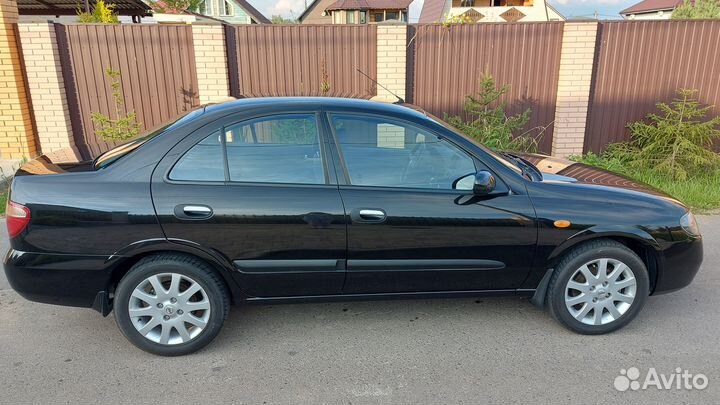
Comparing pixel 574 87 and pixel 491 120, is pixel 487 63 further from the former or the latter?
pixel 574 87

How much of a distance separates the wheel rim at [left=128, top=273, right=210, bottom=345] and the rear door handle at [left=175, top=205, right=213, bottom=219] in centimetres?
37

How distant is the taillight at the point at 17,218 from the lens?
8.73 ft

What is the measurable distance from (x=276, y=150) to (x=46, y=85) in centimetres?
652

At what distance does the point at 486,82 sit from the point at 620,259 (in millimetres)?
4828

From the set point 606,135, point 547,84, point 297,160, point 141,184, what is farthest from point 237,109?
point 606,135

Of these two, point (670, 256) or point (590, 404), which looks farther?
point (670, 256)

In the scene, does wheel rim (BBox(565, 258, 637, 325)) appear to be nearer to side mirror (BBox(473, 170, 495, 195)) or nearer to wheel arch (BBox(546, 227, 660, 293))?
wheel arch (BBox(546, 227, 660, 293))

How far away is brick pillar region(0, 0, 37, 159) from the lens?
7184 mm

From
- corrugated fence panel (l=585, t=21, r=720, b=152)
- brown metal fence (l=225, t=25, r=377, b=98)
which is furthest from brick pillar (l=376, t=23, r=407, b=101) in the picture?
corrugated fence panel (l=585, t=21, r=720, b=152)

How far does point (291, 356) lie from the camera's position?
2.92 m

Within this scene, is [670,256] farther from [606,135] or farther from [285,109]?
[606,135]

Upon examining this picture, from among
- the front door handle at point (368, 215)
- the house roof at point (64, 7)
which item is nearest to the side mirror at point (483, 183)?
the front door handle at point (368, 215)

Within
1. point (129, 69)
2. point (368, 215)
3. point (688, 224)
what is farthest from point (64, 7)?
point (688, 224)

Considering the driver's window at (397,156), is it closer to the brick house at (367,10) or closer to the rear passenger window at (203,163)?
the rear passenger window at (203,163)
